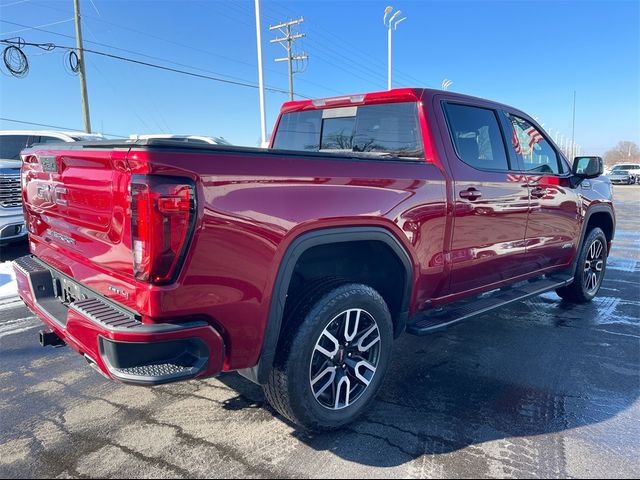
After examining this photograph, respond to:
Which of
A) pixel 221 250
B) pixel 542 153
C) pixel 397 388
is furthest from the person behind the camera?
pixel 542 153

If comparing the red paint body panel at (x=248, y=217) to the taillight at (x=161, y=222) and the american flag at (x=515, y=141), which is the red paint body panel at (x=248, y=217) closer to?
the taillight at (x=161, y=222)

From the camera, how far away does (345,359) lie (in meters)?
2.76

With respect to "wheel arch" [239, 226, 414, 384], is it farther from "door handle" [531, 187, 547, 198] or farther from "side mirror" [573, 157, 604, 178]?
"side mirror" [573, 157, 604, 178]

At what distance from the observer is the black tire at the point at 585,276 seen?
16.9 ft

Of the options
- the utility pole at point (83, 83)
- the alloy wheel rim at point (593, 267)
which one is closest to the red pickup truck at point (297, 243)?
the alloy wheel rim at point (593, 267)

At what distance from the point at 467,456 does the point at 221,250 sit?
169 centimetres

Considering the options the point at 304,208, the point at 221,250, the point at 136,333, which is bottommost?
the point at 136,333

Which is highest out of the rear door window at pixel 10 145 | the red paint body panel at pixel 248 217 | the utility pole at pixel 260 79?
the utility pole at pixel 260 79

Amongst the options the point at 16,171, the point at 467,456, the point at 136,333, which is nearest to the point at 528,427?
the point at 467,456

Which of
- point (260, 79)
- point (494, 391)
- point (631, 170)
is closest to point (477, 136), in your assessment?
point (494, 391)

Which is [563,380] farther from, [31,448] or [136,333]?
[31,448]

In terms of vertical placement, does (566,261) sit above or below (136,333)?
below

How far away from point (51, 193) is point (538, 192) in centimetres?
380

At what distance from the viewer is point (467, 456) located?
2477 mm
